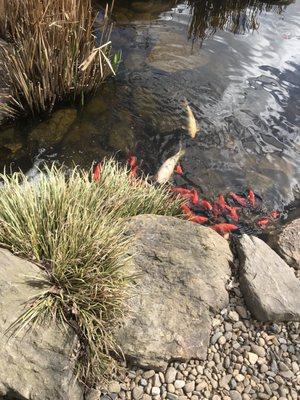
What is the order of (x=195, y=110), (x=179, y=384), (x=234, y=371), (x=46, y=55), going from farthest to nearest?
(x=195, y=110) < (x=46, y=55) < (x=234, y=371) < (x=179, y=384)

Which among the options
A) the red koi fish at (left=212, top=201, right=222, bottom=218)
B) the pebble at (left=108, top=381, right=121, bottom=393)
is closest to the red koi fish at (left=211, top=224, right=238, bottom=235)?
the red koi fish at (left=212, top=201, right=222, bottom=218)

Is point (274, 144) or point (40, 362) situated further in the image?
point (274, 144)

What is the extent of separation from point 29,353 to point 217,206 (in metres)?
2.89

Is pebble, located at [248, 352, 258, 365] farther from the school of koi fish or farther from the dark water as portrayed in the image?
the dark water

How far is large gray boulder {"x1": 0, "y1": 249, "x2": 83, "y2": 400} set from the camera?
2297mm

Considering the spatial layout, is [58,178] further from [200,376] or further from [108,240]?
[200,376]

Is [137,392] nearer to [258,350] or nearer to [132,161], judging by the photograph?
[258,350]

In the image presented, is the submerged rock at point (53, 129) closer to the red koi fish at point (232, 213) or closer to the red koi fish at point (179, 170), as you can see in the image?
the red koi fish at point (179, 170)

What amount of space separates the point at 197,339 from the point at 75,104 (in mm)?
3627

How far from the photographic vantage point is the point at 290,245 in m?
4.02

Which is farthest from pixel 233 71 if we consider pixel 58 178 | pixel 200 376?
pixel 200 376

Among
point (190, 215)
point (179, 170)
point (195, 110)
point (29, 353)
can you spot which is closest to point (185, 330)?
point (29, 353)

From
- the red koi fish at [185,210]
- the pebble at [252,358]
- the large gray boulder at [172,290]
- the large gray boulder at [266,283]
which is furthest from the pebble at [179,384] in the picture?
the red koi fish at [185,210]

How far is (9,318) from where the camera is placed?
2.42 meters
